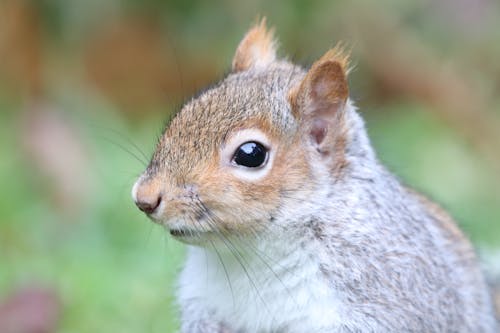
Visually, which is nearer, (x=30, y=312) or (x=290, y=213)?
(x=290, y=213)

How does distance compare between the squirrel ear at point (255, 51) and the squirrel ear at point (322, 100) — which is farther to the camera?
the squirrel ear at point (255, 51)

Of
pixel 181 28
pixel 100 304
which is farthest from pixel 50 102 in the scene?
pixel 100 304

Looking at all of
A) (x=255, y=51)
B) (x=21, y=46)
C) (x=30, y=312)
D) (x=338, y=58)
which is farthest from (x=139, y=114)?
(x=338, y=58)

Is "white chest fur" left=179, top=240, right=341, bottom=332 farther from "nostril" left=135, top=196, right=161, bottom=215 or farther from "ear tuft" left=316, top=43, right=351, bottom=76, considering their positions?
"ear tuft" left=316, top=43, right=351, bottom=76

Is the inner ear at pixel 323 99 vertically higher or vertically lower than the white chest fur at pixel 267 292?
higher

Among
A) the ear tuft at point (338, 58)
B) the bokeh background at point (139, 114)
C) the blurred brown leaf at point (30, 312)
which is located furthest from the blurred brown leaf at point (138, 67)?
the ear tuft at point (338, 58)

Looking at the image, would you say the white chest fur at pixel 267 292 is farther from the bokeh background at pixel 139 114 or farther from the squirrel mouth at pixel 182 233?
the bokeh background at pixel 139 114

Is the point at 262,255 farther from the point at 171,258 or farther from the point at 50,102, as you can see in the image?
the point at 50,102

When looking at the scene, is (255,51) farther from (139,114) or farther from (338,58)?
(139,114)
